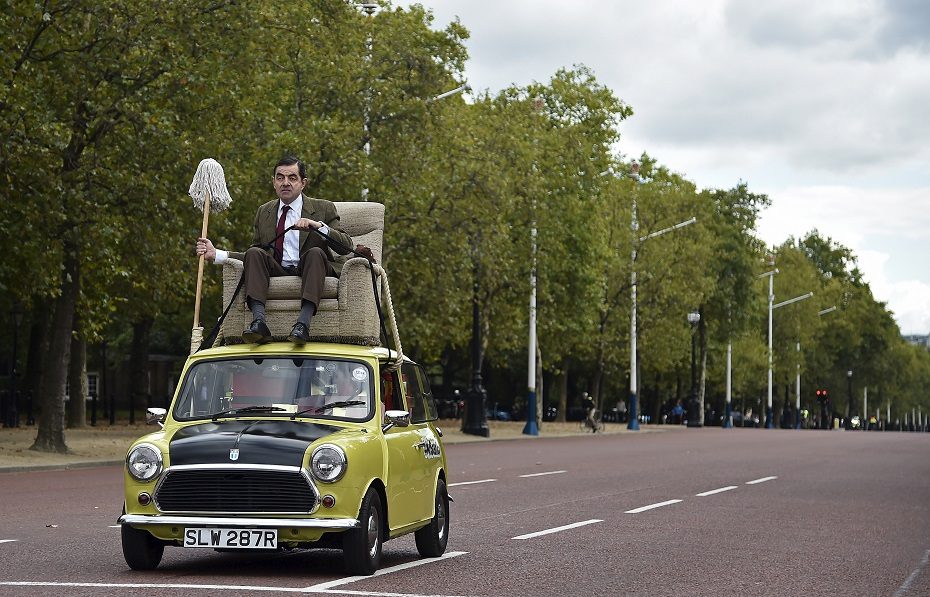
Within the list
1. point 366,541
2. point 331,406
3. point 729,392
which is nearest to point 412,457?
point 331,406

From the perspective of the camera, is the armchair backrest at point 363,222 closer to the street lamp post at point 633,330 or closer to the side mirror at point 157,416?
the side mirror at point 157,416

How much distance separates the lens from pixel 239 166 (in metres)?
35.6

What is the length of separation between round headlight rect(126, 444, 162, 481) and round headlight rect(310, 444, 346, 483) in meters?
0.99

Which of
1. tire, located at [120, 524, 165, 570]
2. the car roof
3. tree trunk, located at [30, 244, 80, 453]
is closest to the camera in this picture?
tire, located at [120, 524, 165, 570]

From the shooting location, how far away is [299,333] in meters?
11.5

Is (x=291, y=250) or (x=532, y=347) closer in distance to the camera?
(x=291, y=250)

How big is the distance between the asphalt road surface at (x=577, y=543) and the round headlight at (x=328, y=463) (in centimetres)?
66

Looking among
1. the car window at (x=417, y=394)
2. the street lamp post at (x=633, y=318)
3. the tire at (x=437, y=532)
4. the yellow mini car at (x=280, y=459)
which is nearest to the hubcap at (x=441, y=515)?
the tire at (x=437, y=532)

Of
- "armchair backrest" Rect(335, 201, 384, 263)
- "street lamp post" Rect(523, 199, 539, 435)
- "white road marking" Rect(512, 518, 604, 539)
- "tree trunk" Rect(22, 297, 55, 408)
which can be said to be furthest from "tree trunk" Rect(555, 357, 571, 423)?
"armchair backrest" Rect(335, 201, 384, 263)

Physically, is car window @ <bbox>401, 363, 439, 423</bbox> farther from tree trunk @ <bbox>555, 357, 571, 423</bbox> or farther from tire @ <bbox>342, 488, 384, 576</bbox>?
tree trunk @ <bbox>555, 357, 571, 423</bbox>

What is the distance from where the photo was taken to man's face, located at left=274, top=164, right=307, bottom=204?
1238 cm

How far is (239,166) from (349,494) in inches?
→ 1018

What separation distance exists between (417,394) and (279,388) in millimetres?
1570

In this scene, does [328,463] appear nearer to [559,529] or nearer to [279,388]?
[279,388]
